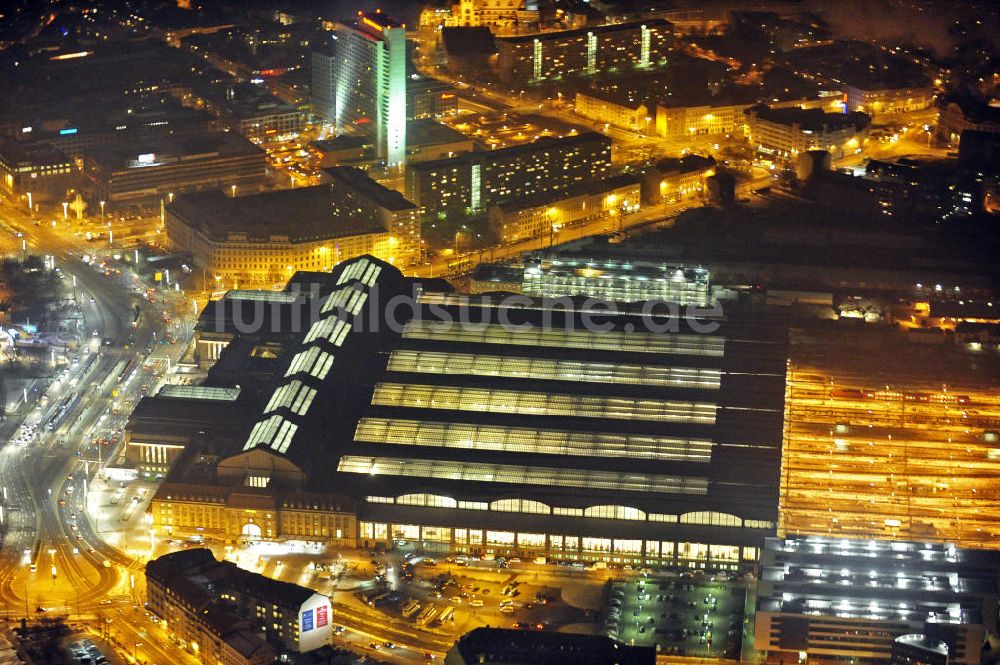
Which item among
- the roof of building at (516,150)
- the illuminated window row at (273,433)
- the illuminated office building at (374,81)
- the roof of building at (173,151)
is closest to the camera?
the illuminated window row at (273,433)

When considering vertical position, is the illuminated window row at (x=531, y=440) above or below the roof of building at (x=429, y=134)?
below

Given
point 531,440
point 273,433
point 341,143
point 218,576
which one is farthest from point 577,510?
point 341,143

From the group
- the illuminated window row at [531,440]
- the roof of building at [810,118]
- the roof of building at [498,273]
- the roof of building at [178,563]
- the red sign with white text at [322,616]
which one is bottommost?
the red sign with white text at [322,616]

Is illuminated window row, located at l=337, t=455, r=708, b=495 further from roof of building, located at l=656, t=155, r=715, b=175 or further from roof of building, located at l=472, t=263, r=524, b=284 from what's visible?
roof of building, located at l=656, t=155, r=715, b=175

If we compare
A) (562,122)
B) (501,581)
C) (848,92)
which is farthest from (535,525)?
(848,92)

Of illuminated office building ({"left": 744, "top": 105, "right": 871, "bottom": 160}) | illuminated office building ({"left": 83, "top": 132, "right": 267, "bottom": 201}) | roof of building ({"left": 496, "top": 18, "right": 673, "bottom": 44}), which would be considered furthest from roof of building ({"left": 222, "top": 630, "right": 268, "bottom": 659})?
roof of building ({"left": 496, "top": 18, "right": 673, "bottom": 44})

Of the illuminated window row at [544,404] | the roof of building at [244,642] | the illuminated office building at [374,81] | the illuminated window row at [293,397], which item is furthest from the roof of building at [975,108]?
the roof of building at [244,642]

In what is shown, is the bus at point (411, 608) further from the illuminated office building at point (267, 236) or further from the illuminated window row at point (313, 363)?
the illuminated office building at point (267, 236)

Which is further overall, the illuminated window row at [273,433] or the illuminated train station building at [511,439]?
the illuminated window row at [273,433]
